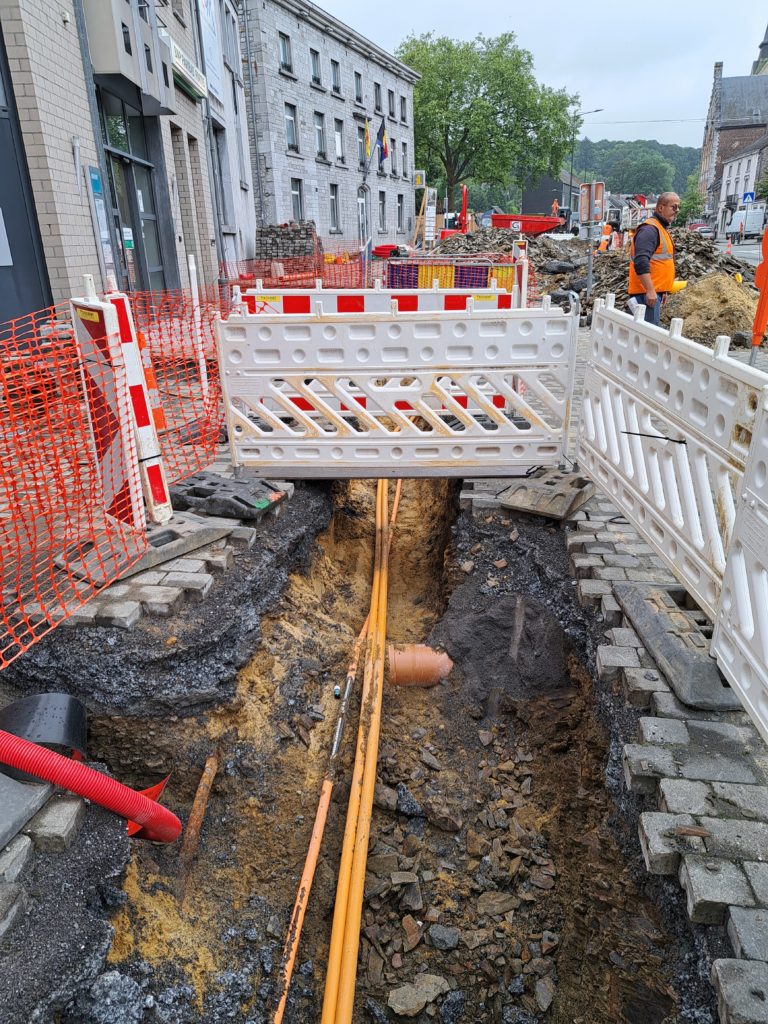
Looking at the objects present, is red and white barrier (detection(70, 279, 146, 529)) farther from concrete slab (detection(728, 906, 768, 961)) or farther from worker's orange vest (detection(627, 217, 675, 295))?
worker's orange vest (detection(627, 217, 675, 295))

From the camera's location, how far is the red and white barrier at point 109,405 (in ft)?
14.5

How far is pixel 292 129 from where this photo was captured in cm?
2933

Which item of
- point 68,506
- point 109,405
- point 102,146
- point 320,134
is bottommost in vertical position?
point 68,506

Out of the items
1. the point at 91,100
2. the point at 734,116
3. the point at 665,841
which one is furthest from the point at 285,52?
the point at 734,116

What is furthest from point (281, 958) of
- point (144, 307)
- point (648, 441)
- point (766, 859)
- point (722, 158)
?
point (722, 158)

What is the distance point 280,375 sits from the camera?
527 centimetres

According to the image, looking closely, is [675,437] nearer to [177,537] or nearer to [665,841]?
[665,841]

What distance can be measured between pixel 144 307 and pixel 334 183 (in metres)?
24.8

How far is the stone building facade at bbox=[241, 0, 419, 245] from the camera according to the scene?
2708 centimetres

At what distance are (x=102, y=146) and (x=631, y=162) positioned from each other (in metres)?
155

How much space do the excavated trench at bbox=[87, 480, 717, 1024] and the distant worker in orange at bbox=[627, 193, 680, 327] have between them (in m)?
3.71

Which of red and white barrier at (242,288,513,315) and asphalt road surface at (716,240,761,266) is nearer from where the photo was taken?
red and white barrier at (242,288,513,315)

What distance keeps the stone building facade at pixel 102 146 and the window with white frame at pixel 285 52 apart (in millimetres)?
12509

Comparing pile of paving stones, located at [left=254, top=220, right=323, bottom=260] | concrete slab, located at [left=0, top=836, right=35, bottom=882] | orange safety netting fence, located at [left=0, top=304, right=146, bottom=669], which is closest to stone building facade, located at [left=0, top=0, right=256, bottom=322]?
orange safety netting fence, located at [left=0, top=304, right=146, bottom=669]
